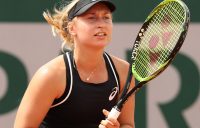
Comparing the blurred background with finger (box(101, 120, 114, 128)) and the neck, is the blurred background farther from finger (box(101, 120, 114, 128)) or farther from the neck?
finger (box(101, 120, 114, 128))

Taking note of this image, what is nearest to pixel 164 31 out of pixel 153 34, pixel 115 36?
pixel 153 34

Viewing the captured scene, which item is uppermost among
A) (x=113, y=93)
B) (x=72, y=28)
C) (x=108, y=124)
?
(x=72, y=28)

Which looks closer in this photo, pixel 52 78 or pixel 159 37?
pixel 52 78

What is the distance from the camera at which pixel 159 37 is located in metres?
3.99

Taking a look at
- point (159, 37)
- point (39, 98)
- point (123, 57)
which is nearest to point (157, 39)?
point (159, 37)

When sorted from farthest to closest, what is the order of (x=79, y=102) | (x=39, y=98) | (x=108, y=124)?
(x=79, y=102), (x=39, y=98), (x=108, y=124)

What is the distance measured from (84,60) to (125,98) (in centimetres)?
34

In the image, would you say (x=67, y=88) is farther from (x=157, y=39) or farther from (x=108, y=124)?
(x=157, y=39)

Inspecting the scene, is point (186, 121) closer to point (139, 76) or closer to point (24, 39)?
point (24, 39)

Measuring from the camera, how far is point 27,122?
3785mm

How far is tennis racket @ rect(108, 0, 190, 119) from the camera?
12.3ft

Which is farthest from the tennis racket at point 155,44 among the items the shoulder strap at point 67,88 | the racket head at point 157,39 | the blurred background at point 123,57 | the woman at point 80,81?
the blurred background at point 123,57

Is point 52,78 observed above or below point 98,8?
below

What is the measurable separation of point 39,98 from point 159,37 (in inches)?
29.8
